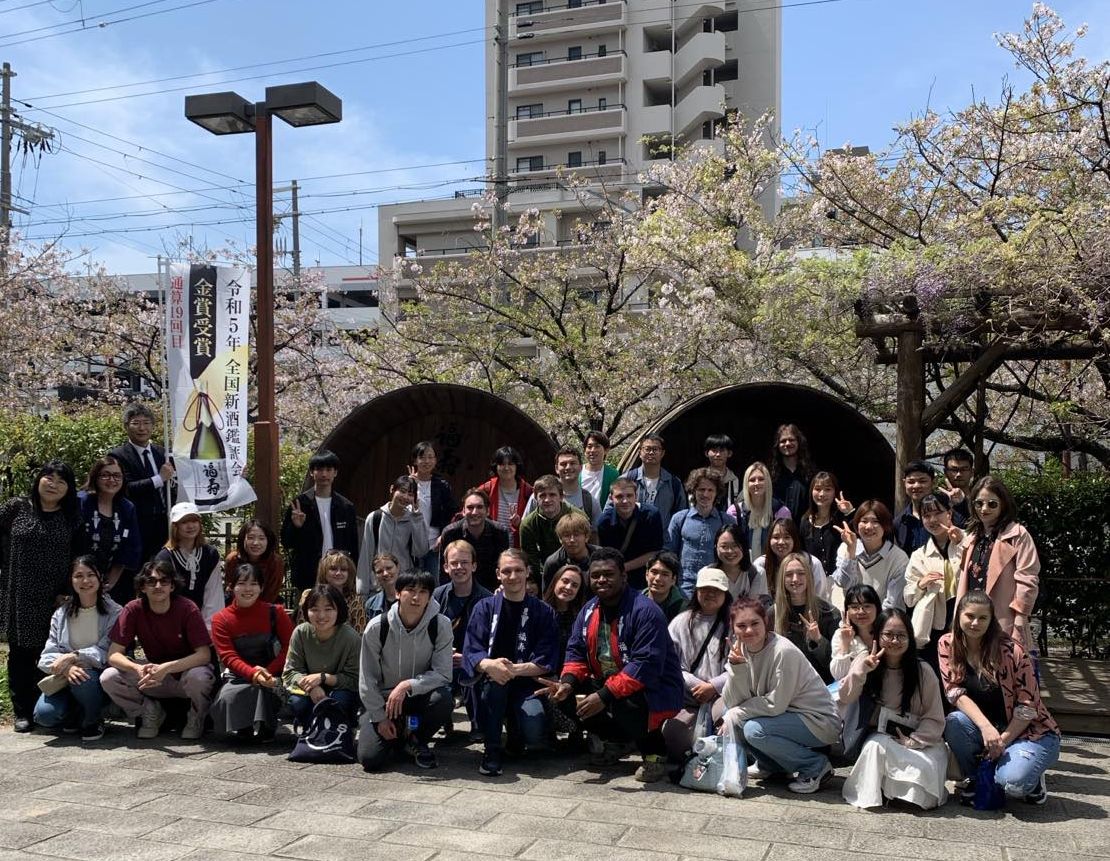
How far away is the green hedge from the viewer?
321 inches

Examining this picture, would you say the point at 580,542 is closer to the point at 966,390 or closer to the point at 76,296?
the point at 966,390

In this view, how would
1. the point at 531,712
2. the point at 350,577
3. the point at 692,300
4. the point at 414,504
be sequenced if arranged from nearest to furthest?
the point at 531,712 < the point at 350,577 < the point at 414,504 < the point at 692,300

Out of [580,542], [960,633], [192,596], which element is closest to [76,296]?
[192,596]

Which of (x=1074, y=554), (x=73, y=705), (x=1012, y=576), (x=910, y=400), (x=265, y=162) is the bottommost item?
(x=73, y=705)

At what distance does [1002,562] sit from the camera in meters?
5.64

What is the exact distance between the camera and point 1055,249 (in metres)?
7.35

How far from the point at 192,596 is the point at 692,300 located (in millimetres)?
7370

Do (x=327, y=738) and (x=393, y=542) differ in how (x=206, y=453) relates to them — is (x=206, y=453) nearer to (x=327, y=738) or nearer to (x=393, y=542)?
(x=393, y=542)

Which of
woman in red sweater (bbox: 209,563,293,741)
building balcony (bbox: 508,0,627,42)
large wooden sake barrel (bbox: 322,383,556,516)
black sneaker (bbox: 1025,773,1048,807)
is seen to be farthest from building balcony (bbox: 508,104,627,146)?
black sneaker (bbox: 1025,773,1048,807)

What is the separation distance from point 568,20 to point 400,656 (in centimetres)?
4403

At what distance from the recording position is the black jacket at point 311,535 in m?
7.46

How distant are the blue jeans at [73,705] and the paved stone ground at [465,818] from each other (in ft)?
1.61

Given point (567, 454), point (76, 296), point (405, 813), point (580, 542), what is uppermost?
point (76, 296)

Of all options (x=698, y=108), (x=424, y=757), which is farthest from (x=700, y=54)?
(x=424, y=757)
